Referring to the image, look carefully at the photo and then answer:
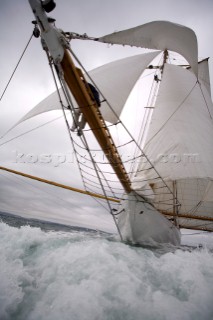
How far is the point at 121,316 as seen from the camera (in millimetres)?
2164

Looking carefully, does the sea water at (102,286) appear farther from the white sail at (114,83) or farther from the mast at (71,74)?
the white sail at (114,83)

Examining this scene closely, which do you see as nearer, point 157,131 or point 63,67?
point 63,67

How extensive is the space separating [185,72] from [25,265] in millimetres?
9230

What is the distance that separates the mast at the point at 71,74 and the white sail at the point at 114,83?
2765 mm

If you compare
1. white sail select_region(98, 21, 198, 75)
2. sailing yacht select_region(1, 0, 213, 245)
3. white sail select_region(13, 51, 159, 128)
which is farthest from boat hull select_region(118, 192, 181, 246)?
white sail select_region(98, 21, 198, 75)

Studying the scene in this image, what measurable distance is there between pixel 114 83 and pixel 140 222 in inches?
181

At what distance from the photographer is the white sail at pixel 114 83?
21.0 feet

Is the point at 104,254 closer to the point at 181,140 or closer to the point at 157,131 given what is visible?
the point at 181,140

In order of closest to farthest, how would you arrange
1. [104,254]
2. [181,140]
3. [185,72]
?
[104,254] < [181,140] < [185,72]

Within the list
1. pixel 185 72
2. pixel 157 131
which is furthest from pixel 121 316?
pixel 185 72

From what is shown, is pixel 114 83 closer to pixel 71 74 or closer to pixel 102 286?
pixel 71 74

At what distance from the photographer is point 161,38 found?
15.0ft

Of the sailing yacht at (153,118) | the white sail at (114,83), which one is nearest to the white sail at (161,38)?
the sailing yacht at (153,118)

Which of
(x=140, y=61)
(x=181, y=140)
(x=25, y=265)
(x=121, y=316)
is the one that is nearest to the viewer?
(x=121, y=316)
